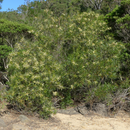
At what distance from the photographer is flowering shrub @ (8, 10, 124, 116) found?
5277 mm

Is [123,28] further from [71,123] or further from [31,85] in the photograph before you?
[31,85]

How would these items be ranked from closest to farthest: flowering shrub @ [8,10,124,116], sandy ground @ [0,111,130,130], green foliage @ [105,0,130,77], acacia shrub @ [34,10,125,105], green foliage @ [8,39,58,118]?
1. sandy ground @ [0,111,130,130]
2. green foliage @ [8,39,58,118]
3. flowering shrub @ [8,10,124,116]
4. acacia shrub @ [34,10,125,105]
5. green foliage @ [105,0,130,77]

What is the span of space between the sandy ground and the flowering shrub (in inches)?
15.8

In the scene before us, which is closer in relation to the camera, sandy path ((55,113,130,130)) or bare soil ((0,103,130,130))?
bare soil ((0,103,130,130))

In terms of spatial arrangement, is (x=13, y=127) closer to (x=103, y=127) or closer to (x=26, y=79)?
(x=26, y=79)

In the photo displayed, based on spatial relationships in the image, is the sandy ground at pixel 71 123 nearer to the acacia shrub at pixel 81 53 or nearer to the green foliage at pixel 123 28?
the acacia shrub at pixel 81 53

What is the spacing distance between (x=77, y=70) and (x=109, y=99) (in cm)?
160

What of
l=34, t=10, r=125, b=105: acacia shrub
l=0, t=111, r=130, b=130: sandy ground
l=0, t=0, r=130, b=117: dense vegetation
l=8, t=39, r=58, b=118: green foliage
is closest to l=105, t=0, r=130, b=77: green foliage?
l=0, t=0, r=130, b=117: dense vegetation

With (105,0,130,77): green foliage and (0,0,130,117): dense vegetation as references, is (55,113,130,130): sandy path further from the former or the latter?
(105,0,130,77): green foliage

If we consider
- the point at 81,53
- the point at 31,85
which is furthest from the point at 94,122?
the point at 81,53

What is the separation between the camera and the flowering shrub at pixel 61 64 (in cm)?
528

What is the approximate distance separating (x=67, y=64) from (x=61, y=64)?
13.6 inches

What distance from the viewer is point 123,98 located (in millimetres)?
6574

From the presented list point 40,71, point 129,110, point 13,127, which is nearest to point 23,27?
point 40,71
